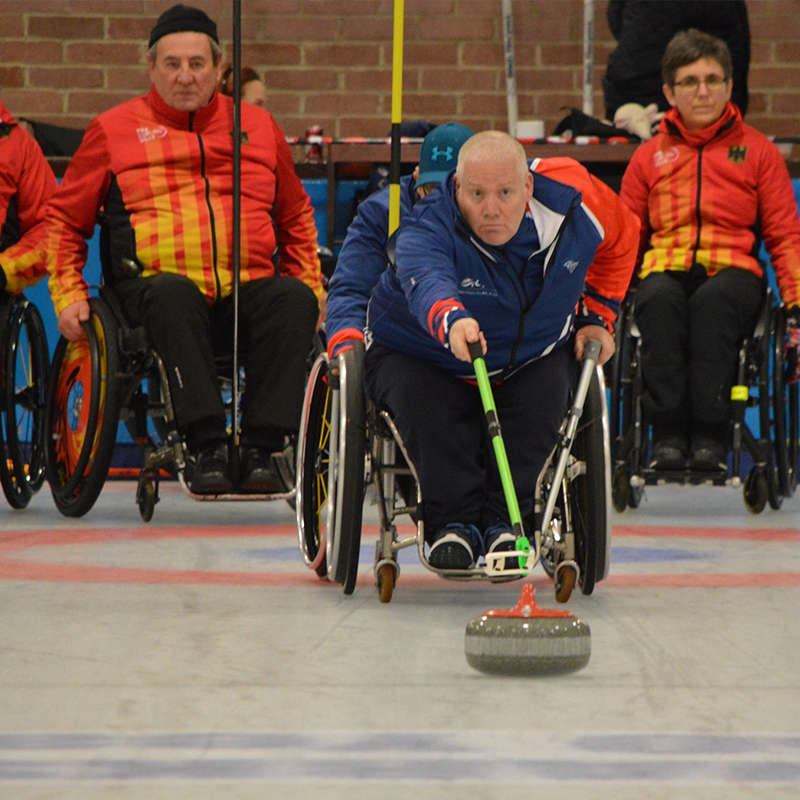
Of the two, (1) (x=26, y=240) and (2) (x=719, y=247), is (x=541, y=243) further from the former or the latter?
(1) (x=26, y=240)

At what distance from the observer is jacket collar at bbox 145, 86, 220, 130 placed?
350 centimetres

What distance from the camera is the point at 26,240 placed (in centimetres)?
375

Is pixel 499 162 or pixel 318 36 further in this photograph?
pixel 318 36

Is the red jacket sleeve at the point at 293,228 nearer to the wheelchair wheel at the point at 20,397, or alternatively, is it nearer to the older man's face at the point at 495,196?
the wheelchair wheel at the point at 20,397

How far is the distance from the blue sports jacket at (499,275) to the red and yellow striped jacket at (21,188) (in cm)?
168

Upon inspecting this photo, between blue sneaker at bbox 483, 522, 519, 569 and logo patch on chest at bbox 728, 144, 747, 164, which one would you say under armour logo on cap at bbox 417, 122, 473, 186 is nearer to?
blue sneaker at bbox 483, 522, 519, 569

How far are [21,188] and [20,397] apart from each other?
0.56 m

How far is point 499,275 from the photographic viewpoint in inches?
90.0

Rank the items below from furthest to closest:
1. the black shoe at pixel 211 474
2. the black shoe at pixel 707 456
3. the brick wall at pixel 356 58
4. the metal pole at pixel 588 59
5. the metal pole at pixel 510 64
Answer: the brick wall at pixel 356 58 → the metal pole at pixel 510 64 → the metal pole at pixel 588 59 → the black shoe at pixel 707 456 → the black shoe at pixel 211 474

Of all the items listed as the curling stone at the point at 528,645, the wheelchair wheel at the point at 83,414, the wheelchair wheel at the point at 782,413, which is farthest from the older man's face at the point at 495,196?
the wheelchair wheel at the point at 782,413

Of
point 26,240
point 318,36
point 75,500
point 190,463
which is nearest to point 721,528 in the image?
point 190,463

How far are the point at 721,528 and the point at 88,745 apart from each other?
2.32 m

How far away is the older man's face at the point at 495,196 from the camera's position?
222cm

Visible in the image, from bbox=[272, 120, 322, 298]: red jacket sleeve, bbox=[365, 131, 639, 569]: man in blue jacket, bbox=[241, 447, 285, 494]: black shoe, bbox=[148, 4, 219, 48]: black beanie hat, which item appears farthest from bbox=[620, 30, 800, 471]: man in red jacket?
bbox=[365, 131, 639, 569]: man in blue jacket
